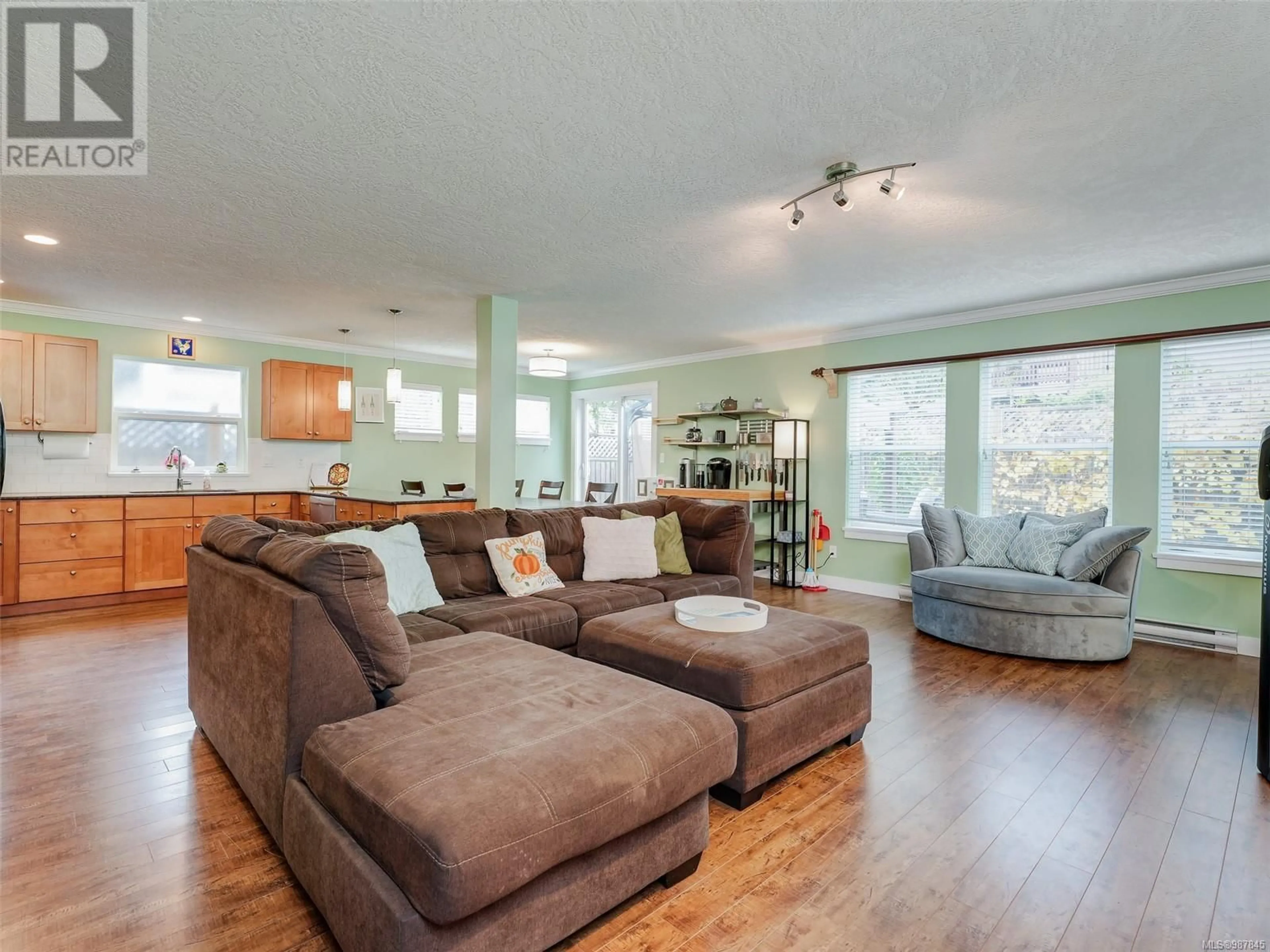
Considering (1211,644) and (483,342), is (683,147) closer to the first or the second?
(483,342)

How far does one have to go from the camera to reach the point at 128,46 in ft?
6.63

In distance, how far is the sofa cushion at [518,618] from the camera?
2.92 metres

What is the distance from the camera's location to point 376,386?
24.3 feet

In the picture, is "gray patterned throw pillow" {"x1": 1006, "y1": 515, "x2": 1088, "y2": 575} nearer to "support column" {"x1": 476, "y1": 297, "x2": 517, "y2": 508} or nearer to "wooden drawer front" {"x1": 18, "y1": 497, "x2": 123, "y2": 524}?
"support column" {"x1": 476, "y1": 297, "x2": 517, "y2": 508}

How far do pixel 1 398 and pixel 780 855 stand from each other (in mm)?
6624

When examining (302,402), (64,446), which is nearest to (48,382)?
(64,446)

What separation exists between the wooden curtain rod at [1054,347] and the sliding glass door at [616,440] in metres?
2.67

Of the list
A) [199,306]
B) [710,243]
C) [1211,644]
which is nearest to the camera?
[710,243]

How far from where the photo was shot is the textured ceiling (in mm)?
1922

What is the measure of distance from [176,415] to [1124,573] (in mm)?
8034

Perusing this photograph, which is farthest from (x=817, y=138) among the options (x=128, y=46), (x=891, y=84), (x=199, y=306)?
(x=199, y=306)

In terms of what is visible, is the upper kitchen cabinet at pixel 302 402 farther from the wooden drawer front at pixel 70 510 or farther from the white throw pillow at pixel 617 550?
the white throw pillow at pixel 617 550
